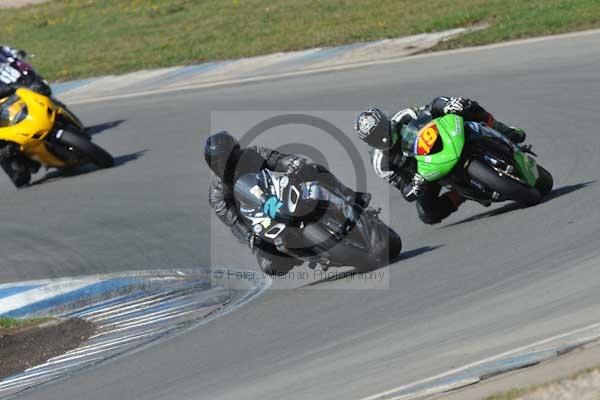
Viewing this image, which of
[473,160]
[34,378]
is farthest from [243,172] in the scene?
[34,378]

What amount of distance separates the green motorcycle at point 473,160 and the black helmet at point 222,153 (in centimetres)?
154

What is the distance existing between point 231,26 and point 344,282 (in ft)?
→ 55.2

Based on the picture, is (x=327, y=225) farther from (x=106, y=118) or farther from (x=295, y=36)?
(x=295, y=36)

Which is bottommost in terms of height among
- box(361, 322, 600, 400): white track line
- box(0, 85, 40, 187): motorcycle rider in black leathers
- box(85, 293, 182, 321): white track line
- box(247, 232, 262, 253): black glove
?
box(0, 85, 40, 187): motorcycle rider in black leathers

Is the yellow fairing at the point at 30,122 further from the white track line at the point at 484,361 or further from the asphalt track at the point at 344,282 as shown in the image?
the white track line at the point at 484,361

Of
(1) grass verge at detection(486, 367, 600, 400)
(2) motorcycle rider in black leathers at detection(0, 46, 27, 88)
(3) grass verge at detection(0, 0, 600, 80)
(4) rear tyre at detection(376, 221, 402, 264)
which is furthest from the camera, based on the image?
(3) grass verge at detection(0, 0, 600, 80)

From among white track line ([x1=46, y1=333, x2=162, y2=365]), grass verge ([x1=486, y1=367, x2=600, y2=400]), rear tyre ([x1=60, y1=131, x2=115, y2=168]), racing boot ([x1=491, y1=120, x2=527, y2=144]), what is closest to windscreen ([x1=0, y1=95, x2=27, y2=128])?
rear tyre ([x1=60, y1=131, x2=115, y2=168])

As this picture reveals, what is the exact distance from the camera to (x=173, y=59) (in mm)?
23344

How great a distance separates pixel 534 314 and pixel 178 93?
538 inches

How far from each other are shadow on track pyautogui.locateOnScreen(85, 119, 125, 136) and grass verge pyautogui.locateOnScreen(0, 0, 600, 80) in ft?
13.6

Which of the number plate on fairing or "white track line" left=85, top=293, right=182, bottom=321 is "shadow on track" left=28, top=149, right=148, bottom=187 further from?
the number plate on fairing

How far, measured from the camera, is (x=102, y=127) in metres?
18.9

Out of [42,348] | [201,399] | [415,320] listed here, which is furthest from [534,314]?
[42,348]

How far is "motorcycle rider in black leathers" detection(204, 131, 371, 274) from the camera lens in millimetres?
9352
